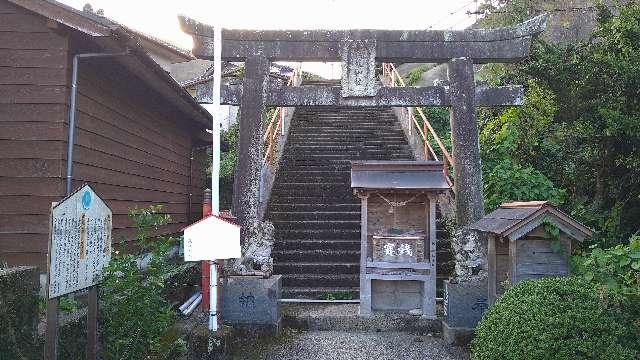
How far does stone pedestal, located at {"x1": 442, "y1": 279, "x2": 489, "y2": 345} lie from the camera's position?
22.2 feet

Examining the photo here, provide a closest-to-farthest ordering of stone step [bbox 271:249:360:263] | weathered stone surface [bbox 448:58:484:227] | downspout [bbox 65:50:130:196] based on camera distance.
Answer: downspout [bbox 65:50:130:196] < weathered stone surface [bbox 448:58:484:227] < stone step [bbox 271:249:360:263]

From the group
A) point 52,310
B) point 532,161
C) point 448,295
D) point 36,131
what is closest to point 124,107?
point 36,131

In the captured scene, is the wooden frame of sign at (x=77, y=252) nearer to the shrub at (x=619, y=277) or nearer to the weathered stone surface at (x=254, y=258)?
the weathered stone surface at (x=254, y=258)

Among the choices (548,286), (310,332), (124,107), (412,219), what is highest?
(124,107)

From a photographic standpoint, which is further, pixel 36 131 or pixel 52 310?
pixel 36 131

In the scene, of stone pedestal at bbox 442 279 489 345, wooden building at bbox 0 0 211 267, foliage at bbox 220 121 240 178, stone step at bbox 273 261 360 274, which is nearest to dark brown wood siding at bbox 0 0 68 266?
wooden building at bbox 0 0 211 267

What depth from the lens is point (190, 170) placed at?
12758 mm

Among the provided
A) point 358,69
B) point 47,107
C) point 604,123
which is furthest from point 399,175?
point 47,107

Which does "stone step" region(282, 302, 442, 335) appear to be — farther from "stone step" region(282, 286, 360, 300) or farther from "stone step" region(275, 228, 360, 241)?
"stone step" region(275, 228, 360, 241)

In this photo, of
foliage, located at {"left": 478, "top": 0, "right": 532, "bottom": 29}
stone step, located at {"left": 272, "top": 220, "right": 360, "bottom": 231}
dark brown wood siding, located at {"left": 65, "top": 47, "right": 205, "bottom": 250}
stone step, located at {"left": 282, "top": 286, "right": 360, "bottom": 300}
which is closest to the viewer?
dark brown wood siding, located at {"left": 65, "top": 47, "right": 205, "bottom": 250}

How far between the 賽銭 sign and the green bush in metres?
3.67

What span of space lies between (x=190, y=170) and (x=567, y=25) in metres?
15.5

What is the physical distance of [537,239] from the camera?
5797mm

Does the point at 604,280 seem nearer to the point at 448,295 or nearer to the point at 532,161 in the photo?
the point at 448,295
